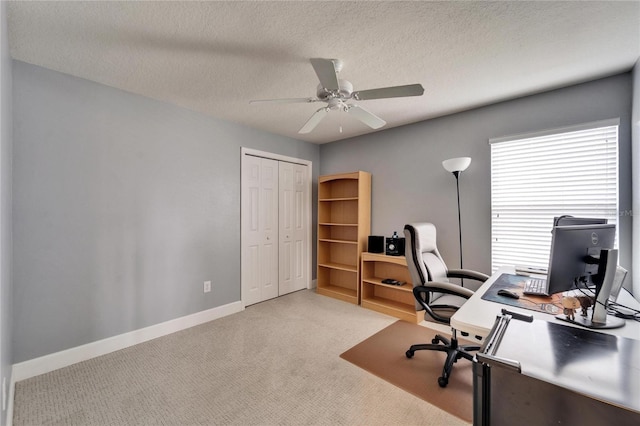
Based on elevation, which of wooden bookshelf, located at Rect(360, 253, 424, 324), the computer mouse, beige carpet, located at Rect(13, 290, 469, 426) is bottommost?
beige carpet, located at Rect(13, 290, 469, 426)

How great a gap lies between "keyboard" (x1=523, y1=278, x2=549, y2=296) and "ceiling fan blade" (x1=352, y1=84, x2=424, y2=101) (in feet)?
4.81

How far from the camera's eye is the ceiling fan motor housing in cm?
183

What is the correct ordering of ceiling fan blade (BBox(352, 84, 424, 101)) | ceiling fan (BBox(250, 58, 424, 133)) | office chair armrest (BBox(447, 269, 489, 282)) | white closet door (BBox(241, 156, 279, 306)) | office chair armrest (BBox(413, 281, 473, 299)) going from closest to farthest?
1. ceiling fan (BBox(250, 58, 424, 133))
2. ceiling fan blade (BBox(352, 84, 424, 101))
3. office chair armrest (BBox(413, 281, 473, 299))
4. office chair armrest (BBox(447, 269, 489, 282))
5. white closet door (BBox(241, 156, 279, 306))

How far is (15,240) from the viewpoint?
6.47 feet

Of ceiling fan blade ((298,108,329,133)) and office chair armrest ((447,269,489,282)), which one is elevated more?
ceiling fan blade ((298,108,329,133))

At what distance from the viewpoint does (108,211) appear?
242cm

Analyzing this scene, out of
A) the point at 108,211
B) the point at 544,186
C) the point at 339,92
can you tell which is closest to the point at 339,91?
the point at 339,92

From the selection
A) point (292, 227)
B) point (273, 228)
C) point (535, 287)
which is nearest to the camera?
point (535, 287)

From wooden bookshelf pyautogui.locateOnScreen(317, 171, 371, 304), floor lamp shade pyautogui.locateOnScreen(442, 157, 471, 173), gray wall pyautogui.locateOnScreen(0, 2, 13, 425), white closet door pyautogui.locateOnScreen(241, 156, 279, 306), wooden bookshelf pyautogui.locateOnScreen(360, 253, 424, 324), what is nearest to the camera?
gray wall pyautogui.locateOnScreen(0, 2, 13, 425)

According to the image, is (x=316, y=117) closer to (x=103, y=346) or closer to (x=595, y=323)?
(x=595, y=323)

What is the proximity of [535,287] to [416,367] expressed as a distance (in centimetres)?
111

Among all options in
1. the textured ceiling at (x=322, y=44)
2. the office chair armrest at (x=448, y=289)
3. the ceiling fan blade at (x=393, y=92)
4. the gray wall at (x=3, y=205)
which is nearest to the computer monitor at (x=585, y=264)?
the office chair armrest at (x=448, y=289)

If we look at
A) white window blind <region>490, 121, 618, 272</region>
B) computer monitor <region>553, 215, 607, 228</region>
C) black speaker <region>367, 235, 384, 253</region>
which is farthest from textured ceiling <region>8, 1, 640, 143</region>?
black speaker <region>367, 235, 384, 253</region>

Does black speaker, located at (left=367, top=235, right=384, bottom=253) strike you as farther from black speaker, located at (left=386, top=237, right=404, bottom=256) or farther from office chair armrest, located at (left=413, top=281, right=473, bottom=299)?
office chair armrest, located at (left=413, top=281, right=473, bottom=299)
